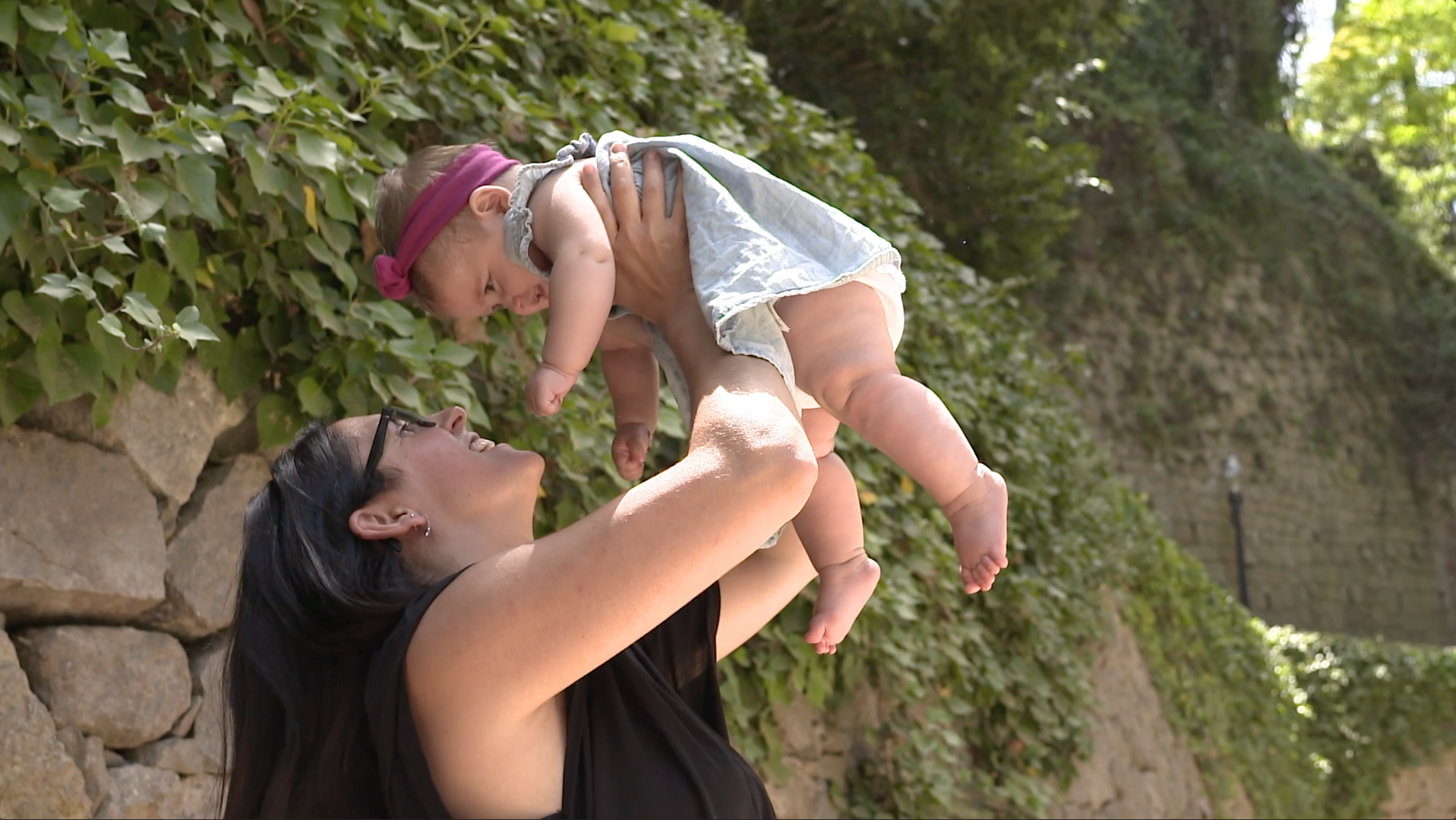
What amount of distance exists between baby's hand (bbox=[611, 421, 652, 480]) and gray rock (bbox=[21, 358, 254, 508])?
0.85m

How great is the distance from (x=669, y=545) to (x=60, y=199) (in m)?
1.09

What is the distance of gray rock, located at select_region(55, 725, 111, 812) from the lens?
66.4 inches

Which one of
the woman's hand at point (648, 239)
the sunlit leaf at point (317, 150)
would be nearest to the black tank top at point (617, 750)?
the woman's hand at point (648, 239)

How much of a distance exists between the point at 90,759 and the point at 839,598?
3.69ft

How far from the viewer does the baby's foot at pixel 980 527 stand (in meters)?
1.24

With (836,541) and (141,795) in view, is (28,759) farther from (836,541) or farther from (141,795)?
(836,541)

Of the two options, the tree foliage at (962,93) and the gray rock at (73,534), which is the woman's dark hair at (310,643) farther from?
the tree foliage at (962,93)

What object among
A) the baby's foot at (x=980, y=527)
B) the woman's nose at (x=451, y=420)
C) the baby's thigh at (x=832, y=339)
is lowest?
the woman's nose at (x=451, y=420)

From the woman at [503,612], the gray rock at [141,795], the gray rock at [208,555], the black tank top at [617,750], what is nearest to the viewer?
the woman at [503,612]

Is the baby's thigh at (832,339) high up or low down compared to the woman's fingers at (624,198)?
down

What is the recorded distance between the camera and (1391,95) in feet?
64.6

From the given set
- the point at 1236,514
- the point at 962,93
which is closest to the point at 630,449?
the point at 962,93

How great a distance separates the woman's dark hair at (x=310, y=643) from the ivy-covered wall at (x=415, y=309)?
21.2 inches

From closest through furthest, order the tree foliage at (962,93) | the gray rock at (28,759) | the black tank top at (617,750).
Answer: the black tank top at (617,750)
the gray rock at (28,759)
the tree foliage at (962,93)
